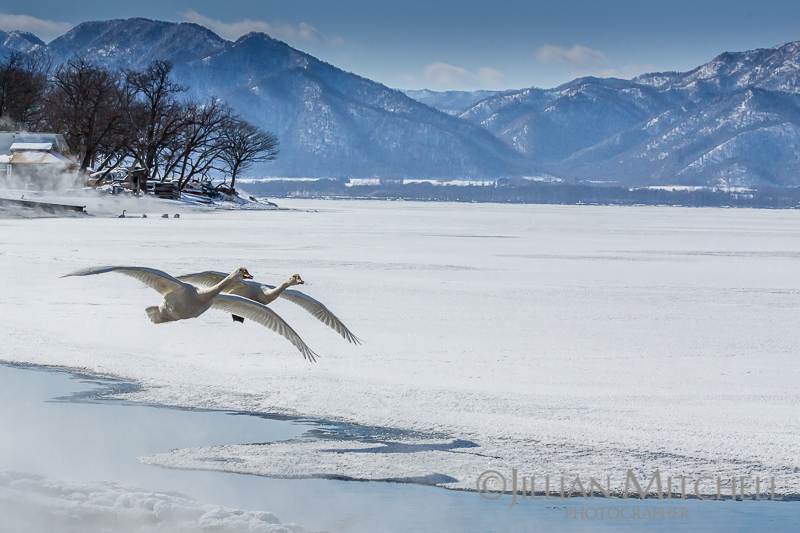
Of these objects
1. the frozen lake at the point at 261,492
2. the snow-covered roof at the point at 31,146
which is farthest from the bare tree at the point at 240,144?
the frozen lake at the point at 261,492

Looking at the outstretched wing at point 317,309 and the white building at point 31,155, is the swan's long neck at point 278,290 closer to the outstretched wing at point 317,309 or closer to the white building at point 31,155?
the outstretched wing at point 317,309

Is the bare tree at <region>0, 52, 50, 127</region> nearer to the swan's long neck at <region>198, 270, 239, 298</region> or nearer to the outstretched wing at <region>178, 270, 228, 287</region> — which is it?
the outstretched wing at <region>178, 270, 228, 287</region>

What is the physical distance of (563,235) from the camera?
48031 mm

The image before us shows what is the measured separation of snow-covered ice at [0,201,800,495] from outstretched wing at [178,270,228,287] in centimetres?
167

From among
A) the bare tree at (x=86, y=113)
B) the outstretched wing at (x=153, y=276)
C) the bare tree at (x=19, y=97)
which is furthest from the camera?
the bare tree at (x=19, y=97)

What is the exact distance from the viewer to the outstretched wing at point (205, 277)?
901 centimetres

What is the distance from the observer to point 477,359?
13.5 m

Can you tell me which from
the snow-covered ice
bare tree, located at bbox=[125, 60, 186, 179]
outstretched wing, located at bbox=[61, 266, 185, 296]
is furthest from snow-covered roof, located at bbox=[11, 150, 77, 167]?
outstretched wing, located at bbox=[61, 266, 185, 296]

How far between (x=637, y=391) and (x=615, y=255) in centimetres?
2225

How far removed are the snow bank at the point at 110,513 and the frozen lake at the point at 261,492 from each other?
25mm

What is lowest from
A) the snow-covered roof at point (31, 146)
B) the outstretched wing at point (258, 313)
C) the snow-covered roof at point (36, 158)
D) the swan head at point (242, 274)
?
the outstretched wing at point (258, 313)

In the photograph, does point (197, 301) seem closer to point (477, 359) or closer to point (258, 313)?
point (258, 313)

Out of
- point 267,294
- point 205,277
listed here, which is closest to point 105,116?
point 205,277

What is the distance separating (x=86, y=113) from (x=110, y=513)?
259 ft
